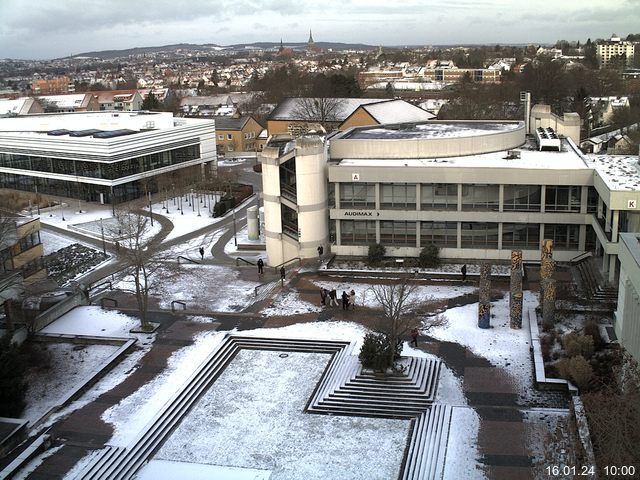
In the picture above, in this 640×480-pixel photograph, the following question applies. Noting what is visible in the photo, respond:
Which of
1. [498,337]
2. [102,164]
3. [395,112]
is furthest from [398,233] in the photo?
[395,112]

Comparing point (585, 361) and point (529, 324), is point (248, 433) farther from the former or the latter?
point (529, 324)

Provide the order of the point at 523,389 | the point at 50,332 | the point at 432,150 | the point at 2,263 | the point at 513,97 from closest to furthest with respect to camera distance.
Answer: the point at 523,389 < the point at 50,332 < the point at 2,263 < the point at 432,150 < the point at 513,97

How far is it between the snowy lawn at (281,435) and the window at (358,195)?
1628cm

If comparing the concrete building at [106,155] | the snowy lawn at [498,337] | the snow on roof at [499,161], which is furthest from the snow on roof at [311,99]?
the snowy lawn at [498,337]

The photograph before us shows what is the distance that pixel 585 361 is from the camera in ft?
85.5

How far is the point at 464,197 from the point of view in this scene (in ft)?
138

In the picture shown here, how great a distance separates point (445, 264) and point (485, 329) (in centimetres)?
1019

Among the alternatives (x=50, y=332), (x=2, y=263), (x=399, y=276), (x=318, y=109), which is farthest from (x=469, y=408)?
(x=318, y=109)

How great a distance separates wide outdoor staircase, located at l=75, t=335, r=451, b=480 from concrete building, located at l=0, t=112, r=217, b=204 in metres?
39.1

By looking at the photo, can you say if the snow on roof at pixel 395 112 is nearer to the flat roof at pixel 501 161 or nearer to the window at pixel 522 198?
the flat roof at pixel 501 161

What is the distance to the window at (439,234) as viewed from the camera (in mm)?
42688

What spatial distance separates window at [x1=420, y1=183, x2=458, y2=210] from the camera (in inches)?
1660

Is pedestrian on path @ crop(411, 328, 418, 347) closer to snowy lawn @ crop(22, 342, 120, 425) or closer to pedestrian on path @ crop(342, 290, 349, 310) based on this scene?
pedestrian on path @ crop(342, 290, 349, 310)

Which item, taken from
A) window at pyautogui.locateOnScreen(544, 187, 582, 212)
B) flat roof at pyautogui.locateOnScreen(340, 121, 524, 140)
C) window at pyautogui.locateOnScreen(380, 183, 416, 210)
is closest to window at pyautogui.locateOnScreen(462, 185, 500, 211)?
window at pyautogui.locateOnScreen(544, 187, 582, 212)
